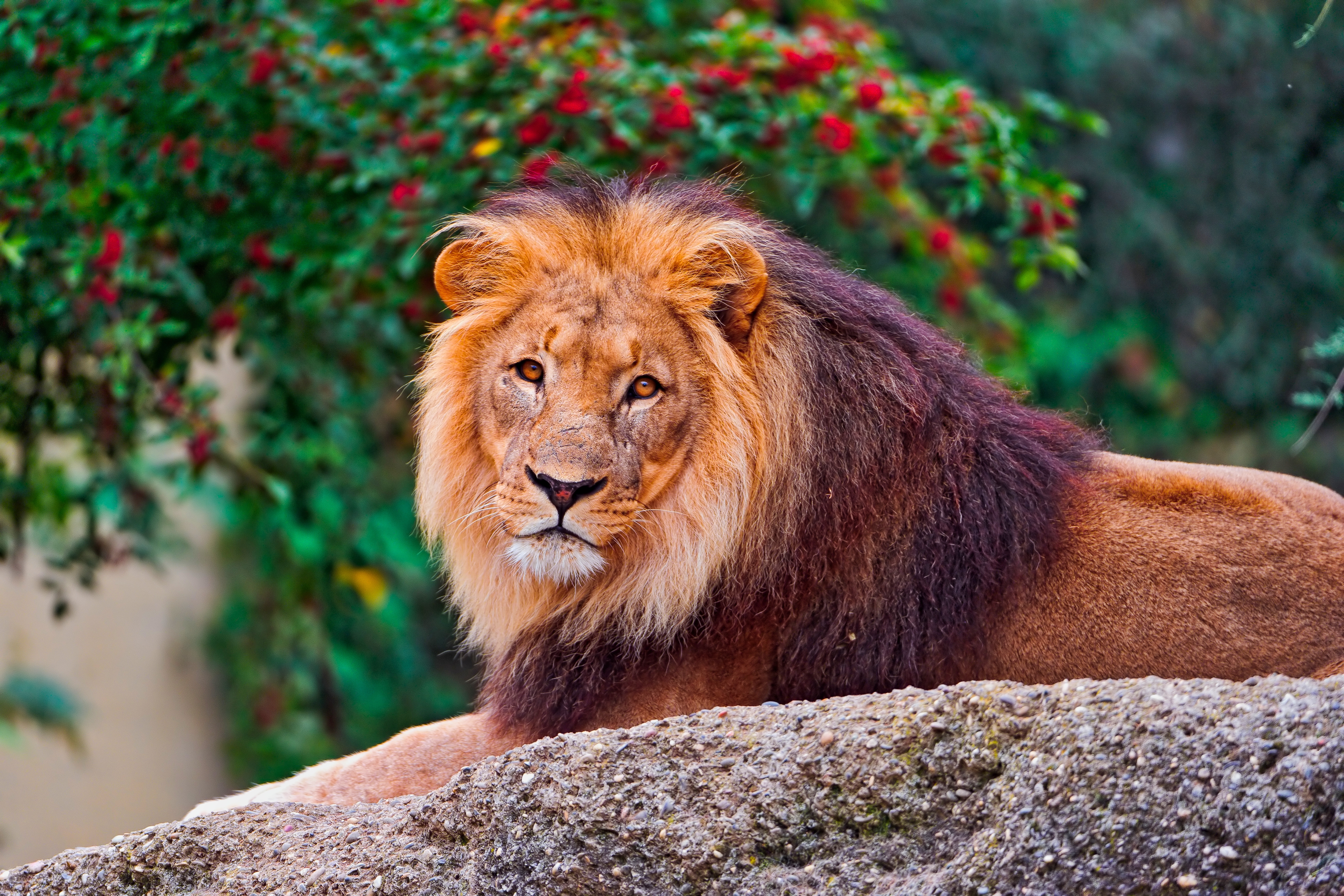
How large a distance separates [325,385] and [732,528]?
3207 millimetres

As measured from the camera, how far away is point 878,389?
11.0ft

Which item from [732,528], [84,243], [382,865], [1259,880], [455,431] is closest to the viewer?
[1259,880]

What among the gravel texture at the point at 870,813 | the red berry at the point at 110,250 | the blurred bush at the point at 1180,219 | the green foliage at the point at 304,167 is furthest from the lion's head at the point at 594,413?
the blurred bush at the point at 1180,219

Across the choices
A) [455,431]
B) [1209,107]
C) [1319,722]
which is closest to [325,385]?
[455,431]

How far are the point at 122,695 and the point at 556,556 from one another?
7.37 metres

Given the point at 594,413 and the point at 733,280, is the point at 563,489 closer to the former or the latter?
the point at 594,413

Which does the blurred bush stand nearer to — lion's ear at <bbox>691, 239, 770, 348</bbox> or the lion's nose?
lion's ear at <bbox>691, 239, 770, 348</bbox>

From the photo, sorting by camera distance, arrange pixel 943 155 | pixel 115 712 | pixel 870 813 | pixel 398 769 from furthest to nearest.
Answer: pixel 115 712 → pixel 943 155 → pixel 398 769 → pixel 870 813

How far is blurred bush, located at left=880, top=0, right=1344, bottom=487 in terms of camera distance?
10945mm

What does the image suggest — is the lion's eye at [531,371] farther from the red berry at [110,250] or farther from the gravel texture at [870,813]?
the red berry at [110,250]

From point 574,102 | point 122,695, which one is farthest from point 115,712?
point 574,102

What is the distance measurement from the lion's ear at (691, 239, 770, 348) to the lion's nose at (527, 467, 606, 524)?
52 cm

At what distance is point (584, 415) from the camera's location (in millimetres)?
3240

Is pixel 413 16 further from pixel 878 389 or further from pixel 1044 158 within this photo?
pixel 1044 158
